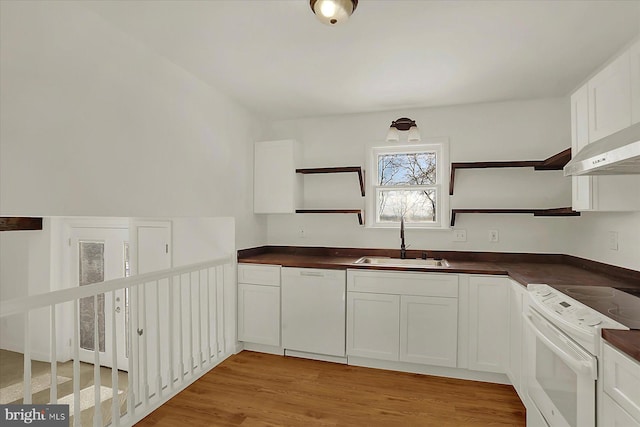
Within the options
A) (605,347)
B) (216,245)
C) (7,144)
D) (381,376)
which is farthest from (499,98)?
(7,144)

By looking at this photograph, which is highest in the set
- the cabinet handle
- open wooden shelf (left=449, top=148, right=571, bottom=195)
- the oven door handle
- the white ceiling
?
the white ceiling

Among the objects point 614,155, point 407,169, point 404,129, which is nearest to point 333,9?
point 614,155

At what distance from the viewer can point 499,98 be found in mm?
3217

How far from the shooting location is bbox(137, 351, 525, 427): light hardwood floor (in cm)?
225

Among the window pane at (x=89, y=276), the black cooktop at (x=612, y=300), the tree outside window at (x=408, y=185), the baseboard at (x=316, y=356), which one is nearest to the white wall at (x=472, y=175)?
the tree outside window at (x=408, y=185)

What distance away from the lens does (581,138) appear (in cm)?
223

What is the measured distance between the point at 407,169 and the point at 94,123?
2.86 meters

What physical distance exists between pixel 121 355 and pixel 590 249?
4775mm

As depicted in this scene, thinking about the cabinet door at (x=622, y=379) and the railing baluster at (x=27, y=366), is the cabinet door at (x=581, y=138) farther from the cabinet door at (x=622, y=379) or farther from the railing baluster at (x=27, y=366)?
the railing baluster at (x=27, y=366)

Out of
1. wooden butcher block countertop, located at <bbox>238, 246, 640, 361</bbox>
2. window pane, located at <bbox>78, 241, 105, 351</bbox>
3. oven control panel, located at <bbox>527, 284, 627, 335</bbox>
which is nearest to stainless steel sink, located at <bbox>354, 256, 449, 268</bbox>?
wooden butcher block countertop, located at <bbox>238, 246, 640, 361</bbox>

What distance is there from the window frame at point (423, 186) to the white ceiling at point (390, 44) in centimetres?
54

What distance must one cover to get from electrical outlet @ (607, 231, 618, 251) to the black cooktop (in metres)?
0.52

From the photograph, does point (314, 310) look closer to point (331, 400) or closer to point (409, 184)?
point (331, 400)

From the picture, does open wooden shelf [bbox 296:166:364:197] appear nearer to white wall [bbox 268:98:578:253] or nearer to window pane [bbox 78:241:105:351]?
white wall [bbox 268:98:578:253]
